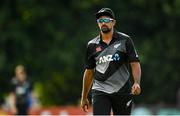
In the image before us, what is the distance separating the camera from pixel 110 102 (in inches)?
520

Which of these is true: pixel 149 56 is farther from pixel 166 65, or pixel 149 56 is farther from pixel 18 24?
pixel 18 24

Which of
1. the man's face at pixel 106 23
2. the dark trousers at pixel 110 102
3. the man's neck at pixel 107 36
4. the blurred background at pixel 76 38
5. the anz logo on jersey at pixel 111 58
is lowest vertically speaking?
the blurred background at pixel 76 38

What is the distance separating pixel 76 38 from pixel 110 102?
23431mm

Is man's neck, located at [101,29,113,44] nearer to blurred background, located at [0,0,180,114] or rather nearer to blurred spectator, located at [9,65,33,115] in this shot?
blurred spectator, located at [9,65,33,115]

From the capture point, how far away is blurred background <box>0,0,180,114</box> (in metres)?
36.1

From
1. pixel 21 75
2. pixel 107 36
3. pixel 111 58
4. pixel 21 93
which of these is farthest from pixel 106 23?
pixel 21 93

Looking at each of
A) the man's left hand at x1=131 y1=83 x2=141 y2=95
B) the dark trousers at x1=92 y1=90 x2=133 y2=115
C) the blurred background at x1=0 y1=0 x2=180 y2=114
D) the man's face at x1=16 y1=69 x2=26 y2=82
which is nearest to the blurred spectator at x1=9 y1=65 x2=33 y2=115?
the man's face at x1=16 y1=69 x2=26 y2=82

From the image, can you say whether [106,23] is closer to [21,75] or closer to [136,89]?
[136,89]

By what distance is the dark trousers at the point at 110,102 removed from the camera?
1312cm

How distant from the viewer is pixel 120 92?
1316 cm

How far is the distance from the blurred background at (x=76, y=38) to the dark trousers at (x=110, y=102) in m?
22.1

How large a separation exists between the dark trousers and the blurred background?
2206cm

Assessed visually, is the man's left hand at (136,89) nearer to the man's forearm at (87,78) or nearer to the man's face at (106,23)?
the man's forearm at (87,78)

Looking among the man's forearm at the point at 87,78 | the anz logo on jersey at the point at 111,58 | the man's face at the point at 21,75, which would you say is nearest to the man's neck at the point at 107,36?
the anz logo on jersey at the point at 111,58
